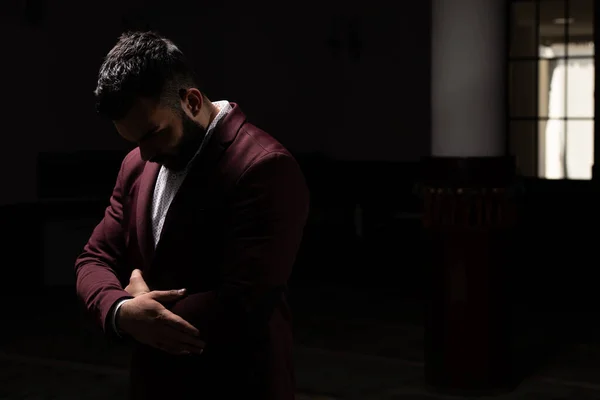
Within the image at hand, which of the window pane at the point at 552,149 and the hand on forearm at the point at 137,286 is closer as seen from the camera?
the hand on forearm at the point at 137,286

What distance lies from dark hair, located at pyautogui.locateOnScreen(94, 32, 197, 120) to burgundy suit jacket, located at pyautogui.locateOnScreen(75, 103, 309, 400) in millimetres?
176

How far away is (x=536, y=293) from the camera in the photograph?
8.38m

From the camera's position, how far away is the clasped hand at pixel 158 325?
1.99m

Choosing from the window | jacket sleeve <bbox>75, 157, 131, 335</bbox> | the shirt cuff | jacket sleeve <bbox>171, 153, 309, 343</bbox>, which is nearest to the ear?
jacket sleeve <bbox>171, 153, 309, 343</bbox>

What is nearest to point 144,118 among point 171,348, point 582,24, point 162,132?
point 162,132

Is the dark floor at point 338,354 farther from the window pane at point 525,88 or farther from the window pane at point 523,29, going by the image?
the window pane at point 523,29

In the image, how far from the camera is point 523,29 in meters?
9.45

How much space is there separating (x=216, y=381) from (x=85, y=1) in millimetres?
7497

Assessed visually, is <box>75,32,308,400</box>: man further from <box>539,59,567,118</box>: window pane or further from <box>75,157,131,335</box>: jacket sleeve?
<box>539,59,567,118</box>: window pane

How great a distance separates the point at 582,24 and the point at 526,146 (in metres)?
1.09

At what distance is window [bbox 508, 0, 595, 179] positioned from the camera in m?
9.27

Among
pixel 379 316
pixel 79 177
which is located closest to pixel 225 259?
pixel 379 316

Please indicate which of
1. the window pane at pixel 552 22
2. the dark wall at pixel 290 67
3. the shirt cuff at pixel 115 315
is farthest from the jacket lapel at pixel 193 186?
the window pane at pixel 552 22

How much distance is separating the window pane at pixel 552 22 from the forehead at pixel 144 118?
778 centimetres
